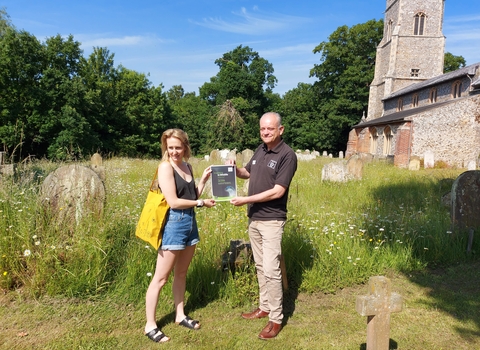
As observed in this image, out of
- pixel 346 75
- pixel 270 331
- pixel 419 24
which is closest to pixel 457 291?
pixel 270 331

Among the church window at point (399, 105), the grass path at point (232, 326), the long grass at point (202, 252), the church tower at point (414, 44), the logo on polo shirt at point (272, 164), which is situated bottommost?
the grass path at point (232, 326)

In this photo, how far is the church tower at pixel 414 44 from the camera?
111ft

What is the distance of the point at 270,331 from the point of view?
123 inches

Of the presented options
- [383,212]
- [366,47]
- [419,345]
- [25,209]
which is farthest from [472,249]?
[366,47]

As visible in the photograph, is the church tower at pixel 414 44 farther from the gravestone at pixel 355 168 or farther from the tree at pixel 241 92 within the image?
the gravestone at pixel 355 168

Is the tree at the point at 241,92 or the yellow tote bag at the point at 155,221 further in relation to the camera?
the tree at the point at 241,92

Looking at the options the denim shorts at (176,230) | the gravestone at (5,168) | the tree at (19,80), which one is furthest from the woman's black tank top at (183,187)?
the tree at (19,80)

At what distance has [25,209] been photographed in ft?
13.0

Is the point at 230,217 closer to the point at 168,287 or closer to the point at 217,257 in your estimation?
the point at 217,257

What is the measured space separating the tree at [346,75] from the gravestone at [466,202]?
115ft

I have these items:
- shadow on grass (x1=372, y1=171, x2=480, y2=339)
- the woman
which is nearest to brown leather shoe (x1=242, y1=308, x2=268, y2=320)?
the woman

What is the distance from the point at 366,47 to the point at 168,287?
44848 mm

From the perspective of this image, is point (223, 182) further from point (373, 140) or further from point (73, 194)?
→ point (373, 140)

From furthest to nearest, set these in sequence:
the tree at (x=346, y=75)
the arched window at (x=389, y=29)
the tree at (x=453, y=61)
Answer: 1. the tree at (x=453, y=61)
2. the tree at (x=346, y=75)
3. the arched window at (x=389, y=29)
